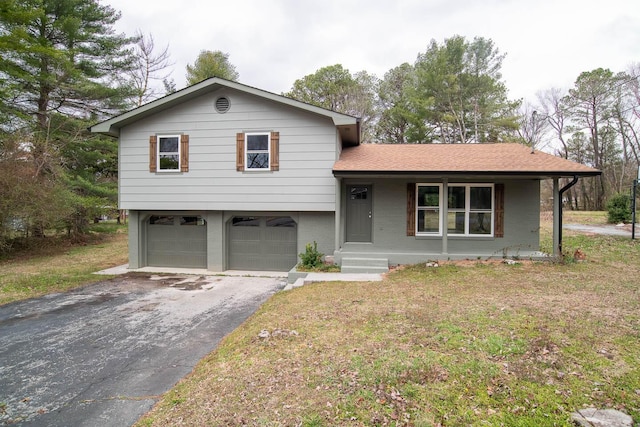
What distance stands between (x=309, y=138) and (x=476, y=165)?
15.5 ft

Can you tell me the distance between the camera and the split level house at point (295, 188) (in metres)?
9.39

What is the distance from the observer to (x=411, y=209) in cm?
972

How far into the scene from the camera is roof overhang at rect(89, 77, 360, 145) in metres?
9.12

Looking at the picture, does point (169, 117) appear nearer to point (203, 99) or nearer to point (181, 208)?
point (203, 99)

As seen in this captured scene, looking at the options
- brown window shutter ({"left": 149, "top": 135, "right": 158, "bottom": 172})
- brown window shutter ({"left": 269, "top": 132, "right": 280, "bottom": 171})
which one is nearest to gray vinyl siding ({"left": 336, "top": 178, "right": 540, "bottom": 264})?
brown window shutter ({"left": 269, "top": 132, "right": 280, "bottom": 171})

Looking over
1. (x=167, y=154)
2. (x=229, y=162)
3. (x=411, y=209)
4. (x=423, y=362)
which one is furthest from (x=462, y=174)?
(x=167, y=154)

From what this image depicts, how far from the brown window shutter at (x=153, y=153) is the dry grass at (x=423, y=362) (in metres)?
6.78

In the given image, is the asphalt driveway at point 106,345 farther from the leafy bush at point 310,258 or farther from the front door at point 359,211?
the front door at point 359,211

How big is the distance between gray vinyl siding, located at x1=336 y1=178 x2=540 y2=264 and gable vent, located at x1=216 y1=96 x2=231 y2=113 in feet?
14.1

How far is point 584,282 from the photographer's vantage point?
266 inches

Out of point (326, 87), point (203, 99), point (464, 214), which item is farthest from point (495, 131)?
point (203, 99)

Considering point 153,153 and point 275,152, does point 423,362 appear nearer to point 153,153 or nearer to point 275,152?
point 275,152

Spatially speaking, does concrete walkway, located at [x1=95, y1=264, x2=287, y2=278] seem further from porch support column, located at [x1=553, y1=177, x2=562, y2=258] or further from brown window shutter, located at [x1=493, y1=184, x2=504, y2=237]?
porch support column, located at [x1=553, y1=177, x2=562, y2=258]

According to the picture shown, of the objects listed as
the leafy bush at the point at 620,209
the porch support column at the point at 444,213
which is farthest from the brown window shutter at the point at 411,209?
the leafy bush at the point at 620,209
